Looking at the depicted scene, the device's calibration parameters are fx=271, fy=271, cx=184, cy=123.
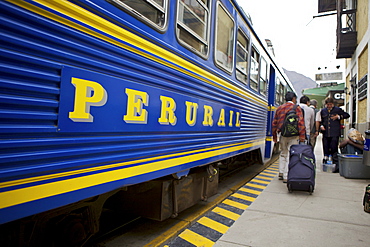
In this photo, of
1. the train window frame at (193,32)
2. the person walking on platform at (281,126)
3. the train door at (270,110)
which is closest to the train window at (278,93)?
the train door at (270,110)

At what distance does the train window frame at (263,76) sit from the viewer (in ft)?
19.6

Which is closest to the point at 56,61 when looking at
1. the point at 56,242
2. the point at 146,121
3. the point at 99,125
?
the point at 99,125

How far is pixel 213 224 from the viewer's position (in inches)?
128

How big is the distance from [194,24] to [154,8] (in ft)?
2.52

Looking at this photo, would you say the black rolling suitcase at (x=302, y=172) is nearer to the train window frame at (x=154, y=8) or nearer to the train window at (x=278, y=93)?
the train window frame at (x=154, y=8)

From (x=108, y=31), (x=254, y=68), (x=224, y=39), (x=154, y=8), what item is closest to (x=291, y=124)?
(x=254, y=68)

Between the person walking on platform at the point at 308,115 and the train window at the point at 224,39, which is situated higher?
the train window at the point at 224,39

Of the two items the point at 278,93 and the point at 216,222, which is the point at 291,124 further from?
the point at 278,93

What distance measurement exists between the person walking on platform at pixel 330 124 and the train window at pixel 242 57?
8.83 ft

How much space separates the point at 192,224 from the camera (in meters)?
3.28

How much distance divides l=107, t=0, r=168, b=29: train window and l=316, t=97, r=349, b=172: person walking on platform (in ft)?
17.6

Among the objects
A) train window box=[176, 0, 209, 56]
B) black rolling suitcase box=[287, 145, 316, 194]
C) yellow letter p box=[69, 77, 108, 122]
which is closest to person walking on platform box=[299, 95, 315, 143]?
black rolling suitcase box=[287, 145, 316, 194]

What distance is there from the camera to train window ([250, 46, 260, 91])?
5.27 meters

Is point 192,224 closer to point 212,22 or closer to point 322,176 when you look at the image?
point 212,22
